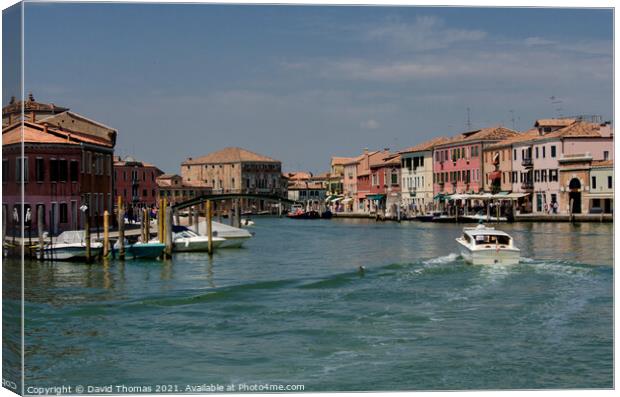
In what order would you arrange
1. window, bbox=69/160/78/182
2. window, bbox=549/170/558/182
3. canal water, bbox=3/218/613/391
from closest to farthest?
canal water, bbox=3/218/613/391 → window, bbox=69/160/78/182 → window, bbox=549/170/558/182

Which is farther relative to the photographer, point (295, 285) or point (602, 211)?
point (602, 211)

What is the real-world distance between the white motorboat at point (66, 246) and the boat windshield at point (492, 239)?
4448mm

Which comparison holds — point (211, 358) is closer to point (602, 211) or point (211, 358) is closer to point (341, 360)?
point (341, 360)

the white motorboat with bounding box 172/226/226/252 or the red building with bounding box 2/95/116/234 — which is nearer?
the red building with bounding box 2/95/116/234

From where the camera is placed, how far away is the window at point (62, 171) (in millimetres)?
6867

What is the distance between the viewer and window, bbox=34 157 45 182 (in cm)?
546

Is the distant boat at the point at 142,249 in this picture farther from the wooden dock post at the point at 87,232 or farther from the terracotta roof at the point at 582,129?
the terracotta roof at the point at 582,129

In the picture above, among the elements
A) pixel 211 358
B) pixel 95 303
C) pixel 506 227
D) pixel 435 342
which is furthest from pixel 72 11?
pixel 506 227

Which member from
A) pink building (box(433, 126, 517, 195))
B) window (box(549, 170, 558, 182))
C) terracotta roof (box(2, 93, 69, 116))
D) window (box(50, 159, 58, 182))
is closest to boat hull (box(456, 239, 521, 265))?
window (box(549, 170, 558, 182))

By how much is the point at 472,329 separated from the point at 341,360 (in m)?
1.37

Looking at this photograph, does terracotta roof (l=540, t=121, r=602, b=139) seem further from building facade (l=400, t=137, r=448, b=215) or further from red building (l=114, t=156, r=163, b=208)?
building facade (l=400, t=137, r=448, b=215)

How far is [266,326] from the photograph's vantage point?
823 centimetres

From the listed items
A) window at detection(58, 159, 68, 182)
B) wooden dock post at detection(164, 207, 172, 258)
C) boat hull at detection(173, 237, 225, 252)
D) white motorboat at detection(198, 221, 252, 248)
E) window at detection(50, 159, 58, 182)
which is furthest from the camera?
white motorboat at detection(198, 221, 252, 248)

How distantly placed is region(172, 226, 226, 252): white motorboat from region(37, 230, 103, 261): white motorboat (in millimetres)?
3714
